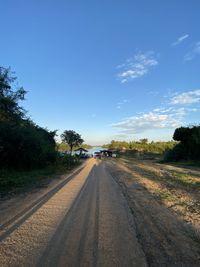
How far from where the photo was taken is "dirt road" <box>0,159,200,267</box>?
4.93m

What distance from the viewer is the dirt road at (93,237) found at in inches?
194

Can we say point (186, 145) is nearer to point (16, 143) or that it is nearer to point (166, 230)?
point (16, 143)

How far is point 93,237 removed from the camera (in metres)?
6.16

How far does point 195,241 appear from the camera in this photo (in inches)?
235

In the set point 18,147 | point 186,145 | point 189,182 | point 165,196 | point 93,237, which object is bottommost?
point 93,237

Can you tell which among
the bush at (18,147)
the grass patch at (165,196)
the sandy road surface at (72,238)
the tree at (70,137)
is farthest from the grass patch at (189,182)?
the tree at (70,137)

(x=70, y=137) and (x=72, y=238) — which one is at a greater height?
(x=70, y=137)

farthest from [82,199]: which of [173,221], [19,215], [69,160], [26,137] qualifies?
[69,160]

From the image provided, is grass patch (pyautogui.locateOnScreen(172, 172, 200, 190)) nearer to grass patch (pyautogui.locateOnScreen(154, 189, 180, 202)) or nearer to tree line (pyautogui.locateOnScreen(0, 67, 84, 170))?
grass patch (pyautogui.locateOnScreen(154, 189, 180, 202))

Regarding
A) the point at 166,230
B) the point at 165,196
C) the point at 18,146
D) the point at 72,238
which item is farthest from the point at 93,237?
the point at 18,146

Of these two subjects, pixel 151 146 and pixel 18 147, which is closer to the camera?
pixel 18 147

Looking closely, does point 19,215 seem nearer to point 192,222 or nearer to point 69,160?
point 192,222

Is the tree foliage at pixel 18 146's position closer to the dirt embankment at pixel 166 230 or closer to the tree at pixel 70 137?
the dirt embankment at pixel 166 230

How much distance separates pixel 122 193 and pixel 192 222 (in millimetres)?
5439
